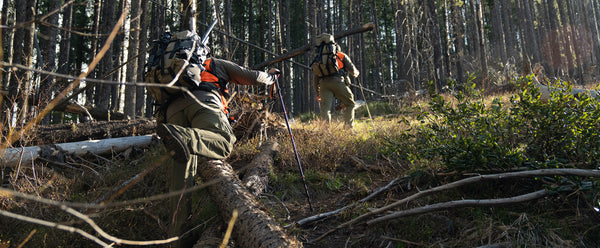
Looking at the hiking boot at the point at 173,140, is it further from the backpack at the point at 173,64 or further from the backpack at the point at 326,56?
the backpack at the point at 326,56

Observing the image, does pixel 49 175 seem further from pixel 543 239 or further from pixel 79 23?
pixel 79 23

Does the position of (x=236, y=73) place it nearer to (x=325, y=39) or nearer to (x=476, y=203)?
(x=476, y=203)

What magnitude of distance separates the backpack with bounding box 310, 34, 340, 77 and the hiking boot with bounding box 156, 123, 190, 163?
5.40 meters

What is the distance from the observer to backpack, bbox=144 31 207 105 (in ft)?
11.0

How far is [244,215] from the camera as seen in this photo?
9.62ft

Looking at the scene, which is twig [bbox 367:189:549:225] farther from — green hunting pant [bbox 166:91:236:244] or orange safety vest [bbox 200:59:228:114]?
orange safety vest [bbox 200:59:228:114]

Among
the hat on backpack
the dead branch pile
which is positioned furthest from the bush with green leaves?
the hat on backpack

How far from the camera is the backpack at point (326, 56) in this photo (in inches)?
293

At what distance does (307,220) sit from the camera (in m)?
3.27

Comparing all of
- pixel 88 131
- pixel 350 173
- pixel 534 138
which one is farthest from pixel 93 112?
pixel 534 138

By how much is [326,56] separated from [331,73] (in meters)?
0.41

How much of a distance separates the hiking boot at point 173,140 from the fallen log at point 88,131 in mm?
4419

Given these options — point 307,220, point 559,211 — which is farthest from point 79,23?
point 559,211

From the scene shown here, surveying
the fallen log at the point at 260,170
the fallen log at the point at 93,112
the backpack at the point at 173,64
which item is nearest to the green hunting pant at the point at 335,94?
the fallen log at the point at 260,170
